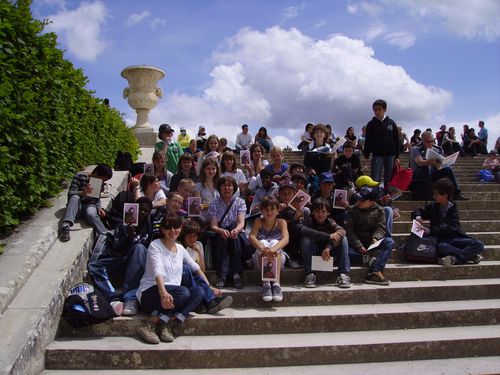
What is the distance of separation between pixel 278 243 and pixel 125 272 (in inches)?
73.7

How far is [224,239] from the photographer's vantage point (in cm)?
496

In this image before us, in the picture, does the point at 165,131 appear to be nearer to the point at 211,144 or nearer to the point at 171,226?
the point at 211,144

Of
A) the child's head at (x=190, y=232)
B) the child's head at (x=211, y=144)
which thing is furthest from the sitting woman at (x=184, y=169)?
the child's head at (x=190, y=232)

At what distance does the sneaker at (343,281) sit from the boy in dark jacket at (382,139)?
3.69 metres

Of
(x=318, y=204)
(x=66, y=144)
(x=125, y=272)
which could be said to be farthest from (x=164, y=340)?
(x=66, y=144)

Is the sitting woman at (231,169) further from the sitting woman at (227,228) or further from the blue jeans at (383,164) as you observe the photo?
the blue jeans at (383,164)

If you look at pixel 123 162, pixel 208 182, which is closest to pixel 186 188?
pixel 208 182

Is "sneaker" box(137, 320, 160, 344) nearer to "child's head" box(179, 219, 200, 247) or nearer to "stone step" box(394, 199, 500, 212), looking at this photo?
"child's head" box(179, 219, 200, 247)

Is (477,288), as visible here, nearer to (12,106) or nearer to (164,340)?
(164,340)

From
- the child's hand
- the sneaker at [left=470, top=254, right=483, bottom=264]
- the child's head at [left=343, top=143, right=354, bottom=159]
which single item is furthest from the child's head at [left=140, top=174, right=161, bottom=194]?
the sneaker at [left=470, top=254, right=483, bottom=264]

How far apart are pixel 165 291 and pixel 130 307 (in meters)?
0.49

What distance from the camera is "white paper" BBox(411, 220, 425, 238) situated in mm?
5477

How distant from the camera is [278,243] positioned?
4879 millimetres

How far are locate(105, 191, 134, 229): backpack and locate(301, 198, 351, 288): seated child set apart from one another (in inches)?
97.4
